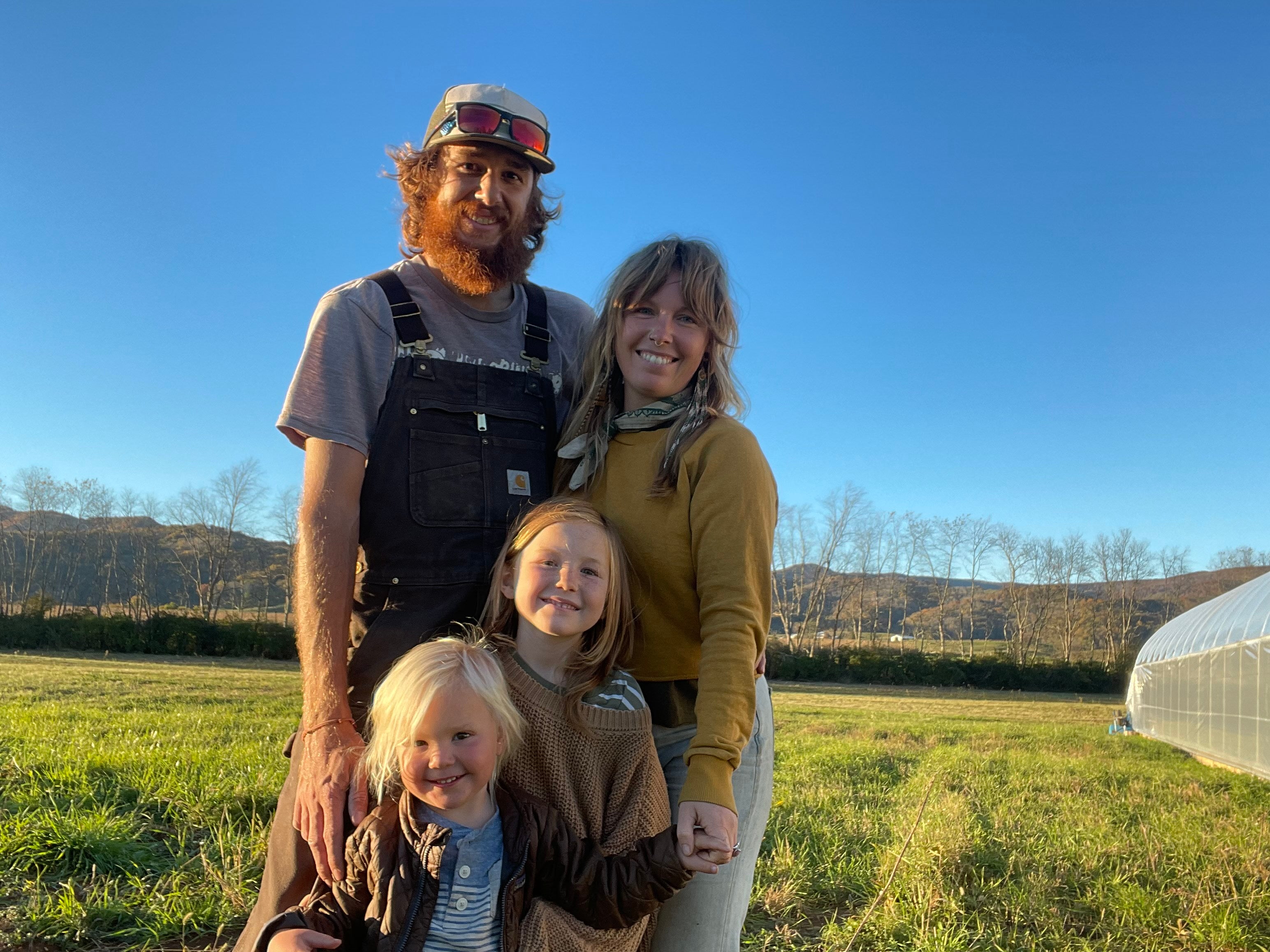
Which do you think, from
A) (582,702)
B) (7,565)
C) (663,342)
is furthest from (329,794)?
(7,565)

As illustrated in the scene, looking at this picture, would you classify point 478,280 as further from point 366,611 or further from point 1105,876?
point 1105,876

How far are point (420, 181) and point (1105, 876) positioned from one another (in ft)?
18.5

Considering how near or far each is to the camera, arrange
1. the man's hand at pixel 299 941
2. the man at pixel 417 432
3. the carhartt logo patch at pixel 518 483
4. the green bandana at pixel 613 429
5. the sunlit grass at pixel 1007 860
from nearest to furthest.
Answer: the man's hand at pixel 299 941 → the man at pixel 417 432 → the green bandana at pixel 613 429 → the carhartt logo patch at pixel 518 483 → the sunlit grass at pixel 1007 860

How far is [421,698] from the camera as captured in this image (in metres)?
2.00

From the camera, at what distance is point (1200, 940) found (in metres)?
4.63

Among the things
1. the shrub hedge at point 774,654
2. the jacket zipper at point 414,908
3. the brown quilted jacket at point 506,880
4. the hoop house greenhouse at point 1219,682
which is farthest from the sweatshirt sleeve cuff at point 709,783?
the shrub hedge at point 774,654

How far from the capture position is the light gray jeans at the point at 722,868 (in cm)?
219

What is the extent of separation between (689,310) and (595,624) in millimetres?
911

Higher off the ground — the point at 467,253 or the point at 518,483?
the point at 467,253

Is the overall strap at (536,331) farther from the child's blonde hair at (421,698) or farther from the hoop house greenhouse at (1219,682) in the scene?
the hoop house greenhouse at (1219,682)

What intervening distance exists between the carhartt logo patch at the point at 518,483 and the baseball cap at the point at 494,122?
110cm

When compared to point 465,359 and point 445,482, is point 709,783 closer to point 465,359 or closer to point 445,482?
point 445,482

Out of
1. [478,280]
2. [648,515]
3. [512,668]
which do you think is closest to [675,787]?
[512,668]

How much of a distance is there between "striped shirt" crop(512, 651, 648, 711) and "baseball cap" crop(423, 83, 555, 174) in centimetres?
170
